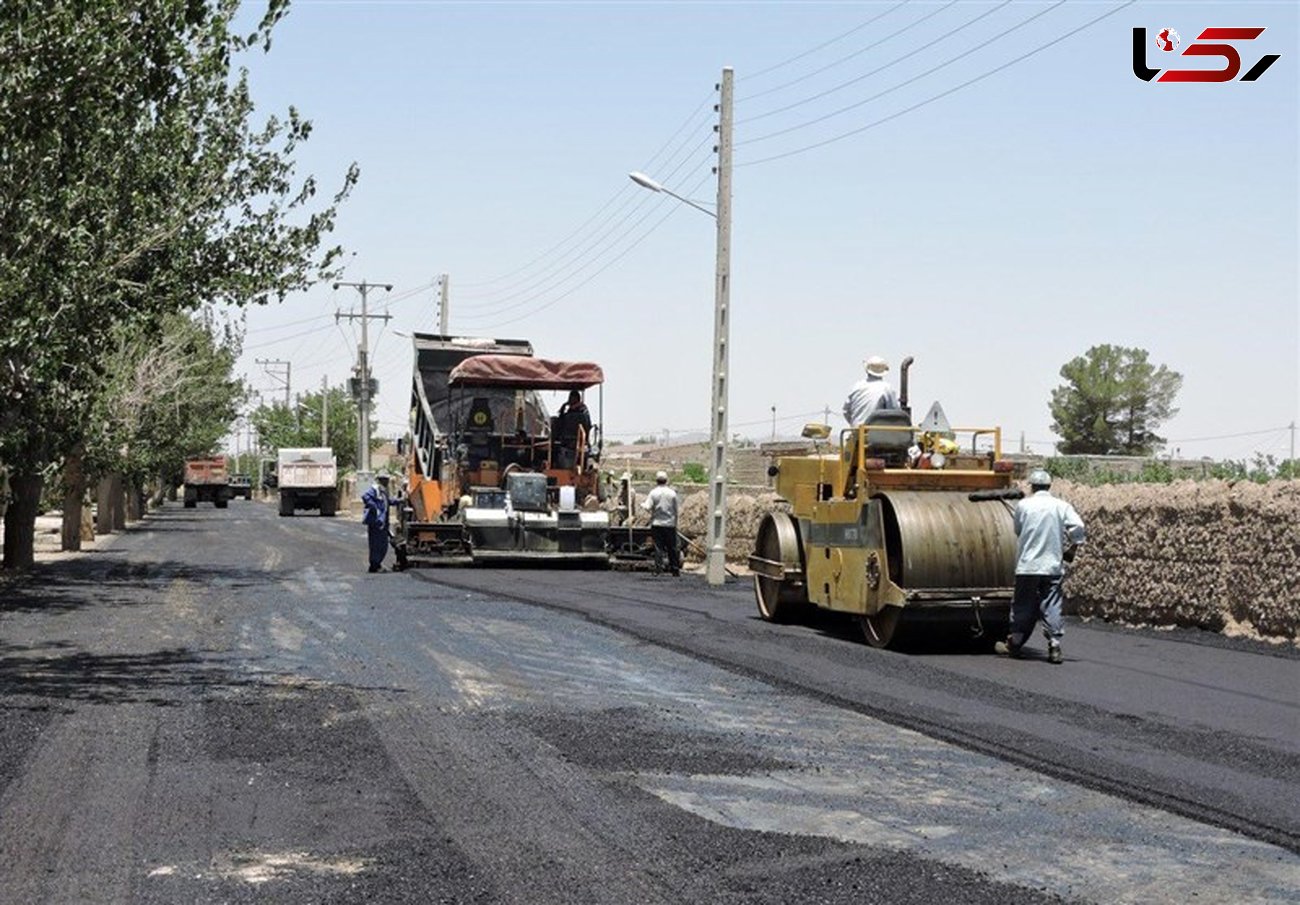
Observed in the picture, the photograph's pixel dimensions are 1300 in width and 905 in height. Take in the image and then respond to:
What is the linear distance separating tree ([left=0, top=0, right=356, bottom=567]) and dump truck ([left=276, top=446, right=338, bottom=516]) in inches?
1598

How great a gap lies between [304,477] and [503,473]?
1646 inches

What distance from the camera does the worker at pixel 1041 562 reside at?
1396cm

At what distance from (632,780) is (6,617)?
456 inches

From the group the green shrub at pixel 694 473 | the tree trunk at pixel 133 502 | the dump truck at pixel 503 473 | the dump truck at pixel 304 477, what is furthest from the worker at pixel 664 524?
→ the dump truck at pixel 304 477

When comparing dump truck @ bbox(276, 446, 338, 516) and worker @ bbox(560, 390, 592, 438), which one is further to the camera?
dump truck @ bbox(276, 446, 338, 516)

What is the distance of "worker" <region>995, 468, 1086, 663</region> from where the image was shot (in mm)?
13961

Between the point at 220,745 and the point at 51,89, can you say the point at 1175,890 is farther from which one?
the point at 51,89

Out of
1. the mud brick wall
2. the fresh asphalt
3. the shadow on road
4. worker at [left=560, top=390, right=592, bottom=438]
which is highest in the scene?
worker at [left=560, top=390, right=592, bottom=438]

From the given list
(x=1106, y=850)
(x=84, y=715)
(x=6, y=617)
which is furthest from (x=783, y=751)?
(x=6, y=617)

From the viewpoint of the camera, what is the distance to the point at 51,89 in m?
14.4

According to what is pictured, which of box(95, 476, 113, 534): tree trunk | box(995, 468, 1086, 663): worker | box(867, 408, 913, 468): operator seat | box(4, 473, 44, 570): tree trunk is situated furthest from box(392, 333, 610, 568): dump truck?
box(95, 476, 113, 534): tree trunk

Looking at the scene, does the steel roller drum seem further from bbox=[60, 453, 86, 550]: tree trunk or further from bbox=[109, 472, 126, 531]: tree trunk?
bbox=[109, 472, 126, 531]: tree trunk

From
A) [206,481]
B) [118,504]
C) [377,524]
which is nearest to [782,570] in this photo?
[377,524]

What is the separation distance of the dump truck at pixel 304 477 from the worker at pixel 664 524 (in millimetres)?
43138
